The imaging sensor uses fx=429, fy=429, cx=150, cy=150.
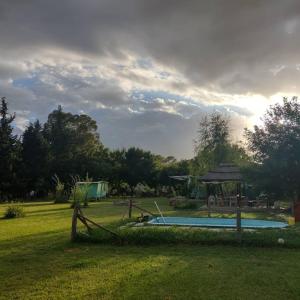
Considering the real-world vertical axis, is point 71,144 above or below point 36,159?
above

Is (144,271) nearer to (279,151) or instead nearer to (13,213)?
(279,151)

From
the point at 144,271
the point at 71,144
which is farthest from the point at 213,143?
the point at 144,271

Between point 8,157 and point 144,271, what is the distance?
118ft

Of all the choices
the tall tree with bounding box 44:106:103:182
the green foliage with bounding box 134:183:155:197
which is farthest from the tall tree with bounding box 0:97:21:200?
the green foliage with bounding box 134:183:155:197

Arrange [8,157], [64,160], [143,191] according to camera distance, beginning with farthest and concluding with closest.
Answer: [64,160] → [143,191] → [8,157]

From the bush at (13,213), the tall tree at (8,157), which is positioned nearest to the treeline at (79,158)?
the tall tree at (8,157)

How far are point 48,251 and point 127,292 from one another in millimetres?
4178

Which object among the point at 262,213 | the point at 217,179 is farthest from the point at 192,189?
the point at 262,213

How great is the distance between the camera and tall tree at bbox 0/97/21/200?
41.2 m

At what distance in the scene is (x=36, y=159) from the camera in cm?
4644

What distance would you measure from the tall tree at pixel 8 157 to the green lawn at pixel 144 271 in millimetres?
31438

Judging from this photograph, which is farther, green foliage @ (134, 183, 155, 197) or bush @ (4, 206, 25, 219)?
green foliage @ (134, 183, 155, 197)

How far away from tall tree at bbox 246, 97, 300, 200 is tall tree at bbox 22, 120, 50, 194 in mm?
35851

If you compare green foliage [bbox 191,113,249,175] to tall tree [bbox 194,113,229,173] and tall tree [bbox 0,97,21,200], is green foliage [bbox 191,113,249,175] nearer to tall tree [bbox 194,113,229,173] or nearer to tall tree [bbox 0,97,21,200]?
tall tree [bbox 194,113,229,173]
